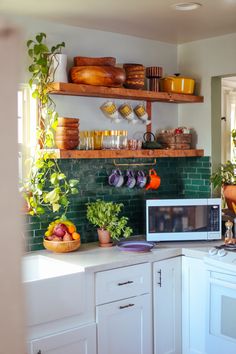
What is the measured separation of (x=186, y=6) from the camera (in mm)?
2998

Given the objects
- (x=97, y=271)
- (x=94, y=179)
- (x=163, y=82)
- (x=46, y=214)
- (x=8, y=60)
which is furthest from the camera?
(x=163, y=82)

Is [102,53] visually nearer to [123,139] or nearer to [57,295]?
[123,139]

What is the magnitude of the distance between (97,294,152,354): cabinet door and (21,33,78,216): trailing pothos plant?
737 mm

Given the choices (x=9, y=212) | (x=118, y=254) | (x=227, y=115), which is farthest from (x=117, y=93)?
(x=9, y=212)

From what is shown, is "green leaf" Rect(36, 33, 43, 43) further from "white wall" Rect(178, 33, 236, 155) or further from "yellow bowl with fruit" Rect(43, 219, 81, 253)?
"white wall" Rect(178, 33, 236, 155)

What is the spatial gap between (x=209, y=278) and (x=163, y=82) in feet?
5.17

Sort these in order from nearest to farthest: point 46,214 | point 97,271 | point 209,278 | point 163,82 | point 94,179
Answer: point 97,271, point 209,278, point 46,214, point 94,179, point 163,82

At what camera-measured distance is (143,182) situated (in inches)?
153

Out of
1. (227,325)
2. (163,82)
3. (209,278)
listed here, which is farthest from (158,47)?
(227,325)

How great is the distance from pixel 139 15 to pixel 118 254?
5.01 ft

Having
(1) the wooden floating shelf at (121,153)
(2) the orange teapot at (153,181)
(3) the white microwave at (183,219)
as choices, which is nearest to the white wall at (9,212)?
(1) the wooden floating shelf at (121,153)

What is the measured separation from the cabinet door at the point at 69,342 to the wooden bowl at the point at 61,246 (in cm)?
55

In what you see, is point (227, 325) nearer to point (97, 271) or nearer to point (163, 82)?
point (97, 271)

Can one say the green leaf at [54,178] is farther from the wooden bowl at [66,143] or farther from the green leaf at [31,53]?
the green leaf at [31,53]
